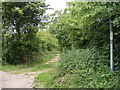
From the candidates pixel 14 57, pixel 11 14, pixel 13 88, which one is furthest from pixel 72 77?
pixel 11 14

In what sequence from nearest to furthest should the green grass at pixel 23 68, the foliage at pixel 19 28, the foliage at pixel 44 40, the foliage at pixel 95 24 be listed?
the foliage at pixel 95 24, the green grass at pixel 23 68, the foliage at pixel 19 28, the foliage at pixel 44 40

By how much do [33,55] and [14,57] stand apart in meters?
1.28

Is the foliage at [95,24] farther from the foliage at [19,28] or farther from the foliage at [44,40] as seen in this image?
the foliage at [44,40]

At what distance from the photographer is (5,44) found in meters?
7.18

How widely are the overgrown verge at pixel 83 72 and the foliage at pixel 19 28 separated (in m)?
3.92

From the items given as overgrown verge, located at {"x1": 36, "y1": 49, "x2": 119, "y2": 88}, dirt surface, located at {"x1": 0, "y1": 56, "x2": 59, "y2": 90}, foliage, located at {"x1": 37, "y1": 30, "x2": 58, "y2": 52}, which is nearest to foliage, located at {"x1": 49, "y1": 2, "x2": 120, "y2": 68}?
overgrown verge, located at {"x1": 36, "y1": 49, "x2": 119, "y2": 88}

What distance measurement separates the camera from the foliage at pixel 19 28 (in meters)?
6.87

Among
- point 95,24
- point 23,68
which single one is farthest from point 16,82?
point 95,24

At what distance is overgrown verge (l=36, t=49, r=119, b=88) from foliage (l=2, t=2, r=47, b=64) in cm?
392

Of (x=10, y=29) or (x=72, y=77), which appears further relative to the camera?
(x=10, y=29)

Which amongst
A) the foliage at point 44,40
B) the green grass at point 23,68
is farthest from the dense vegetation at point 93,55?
the foliage at point 44,40

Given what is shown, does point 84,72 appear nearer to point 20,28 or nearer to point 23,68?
point 23,68

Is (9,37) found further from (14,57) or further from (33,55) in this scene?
(33,55)

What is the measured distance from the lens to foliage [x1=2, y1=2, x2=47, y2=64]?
687cm
